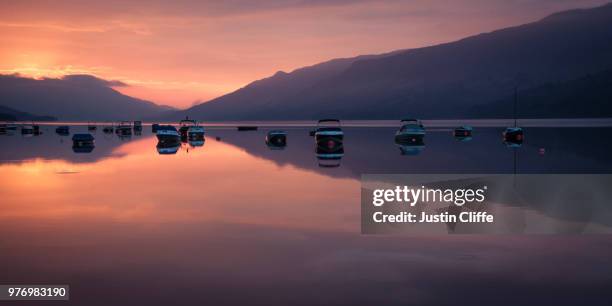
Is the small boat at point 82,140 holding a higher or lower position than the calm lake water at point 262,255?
higher

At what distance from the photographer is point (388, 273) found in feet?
43.8

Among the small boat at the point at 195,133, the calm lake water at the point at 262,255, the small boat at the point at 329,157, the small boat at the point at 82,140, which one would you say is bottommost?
the calm lake water at the point at 262,255

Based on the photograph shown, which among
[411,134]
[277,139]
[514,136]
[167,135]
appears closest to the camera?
[411,134]

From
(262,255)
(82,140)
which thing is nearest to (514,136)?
(82,140)

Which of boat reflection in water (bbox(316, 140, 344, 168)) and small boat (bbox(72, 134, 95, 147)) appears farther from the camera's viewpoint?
small boat (bbox(72, 134, 95, 147))

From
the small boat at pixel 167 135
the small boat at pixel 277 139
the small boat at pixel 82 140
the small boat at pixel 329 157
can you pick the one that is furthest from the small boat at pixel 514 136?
the small boat at pixel 82 140

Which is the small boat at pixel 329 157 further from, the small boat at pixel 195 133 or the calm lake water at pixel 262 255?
the small boat at pixel 195 133

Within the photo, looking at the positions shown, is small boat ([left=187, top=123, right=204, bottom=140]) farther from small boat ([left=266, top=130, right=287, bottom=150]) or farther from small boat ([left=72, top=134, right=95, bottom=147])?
small boat ([left=72, top=134, right=95, bottom=147])

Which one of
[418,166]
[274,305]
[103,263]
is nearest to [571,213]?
[274,305]

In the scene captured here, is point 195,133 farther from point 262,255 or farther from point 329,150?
point 262,255

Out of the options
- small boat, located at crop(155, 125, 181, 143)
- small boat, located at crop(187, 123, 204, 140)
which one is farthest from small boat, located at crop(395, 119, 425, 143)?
small boat, located at crop(187, 123, 204, 140)

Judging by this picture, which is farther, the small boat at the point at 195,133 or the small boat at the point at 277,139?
the small boat at the point at 195,133

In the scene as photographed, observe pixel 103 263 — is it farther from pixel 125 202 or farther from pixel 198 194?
pixel 198 194

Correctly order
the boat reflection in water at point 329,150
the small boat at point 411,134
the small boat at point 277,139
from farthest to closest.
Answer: the small boat at point 277,139, the small boat at point 411,134, the boat reflection in water at point 329,150
